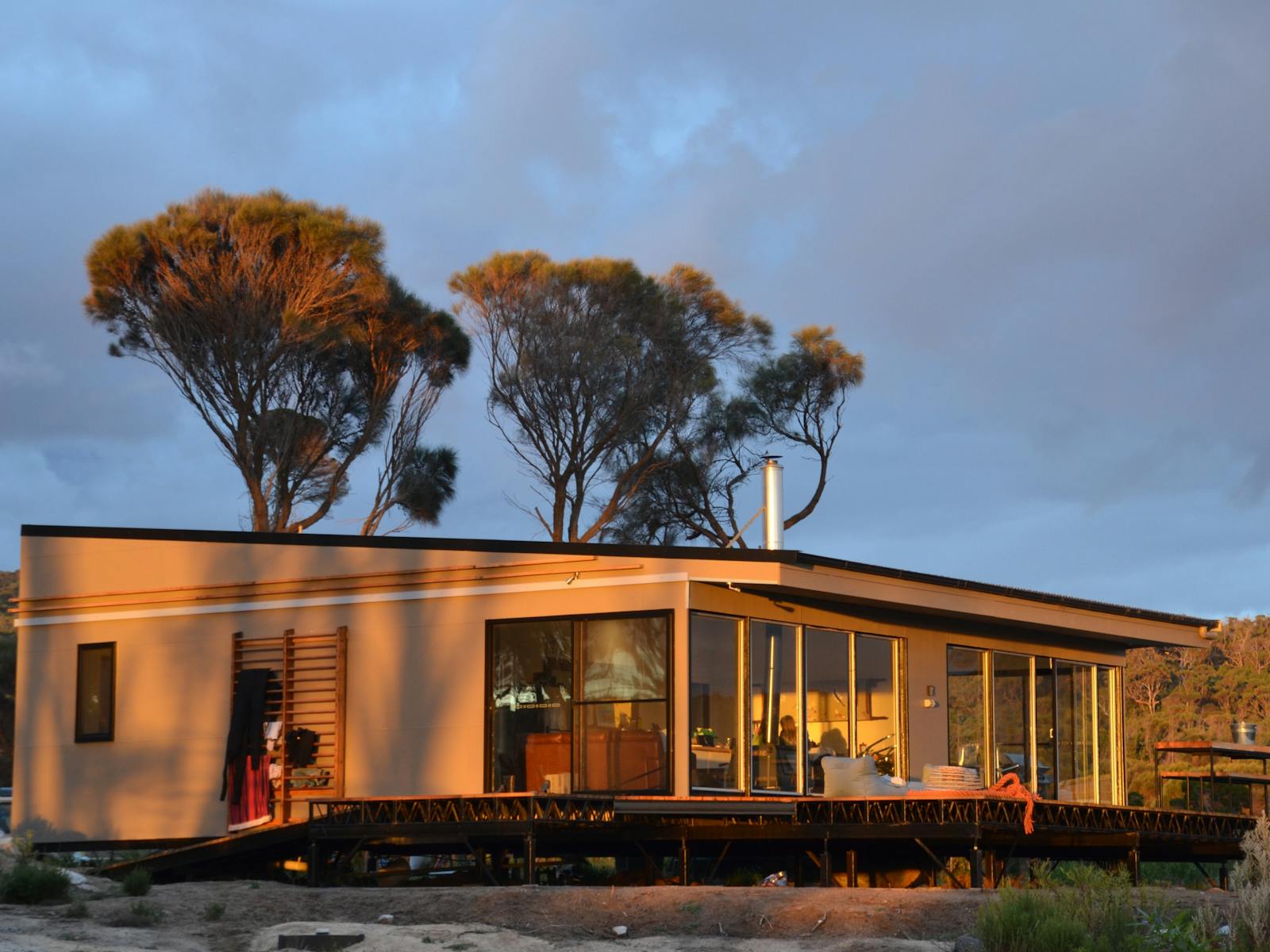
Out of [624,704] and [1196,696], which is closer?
[624,704]

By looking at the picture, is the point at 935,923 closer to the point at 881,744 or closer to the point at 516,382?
the point at 881,744

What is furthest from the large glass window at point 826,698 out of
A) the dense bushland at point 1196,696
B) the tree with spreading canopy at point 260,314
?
the dense bushland at point 1196,696

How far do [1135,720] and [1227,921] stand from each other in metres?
28.6

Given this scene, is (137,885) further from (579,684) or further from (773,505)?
(773,505)

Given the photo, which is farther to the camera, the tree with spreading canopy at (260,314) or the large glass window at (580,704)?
the tree with spreading canopy at (260,314)

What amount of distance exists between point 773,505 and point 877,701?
7.09 feet

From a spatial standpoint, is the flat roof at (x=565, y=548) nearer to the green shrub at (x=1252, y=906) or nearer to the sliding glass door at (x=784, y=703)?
the sliding glass door at (x=784, y=703)

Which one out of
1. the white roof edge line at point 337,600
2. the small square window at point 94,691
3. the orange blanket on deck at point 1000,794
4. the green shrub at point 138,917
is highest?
the white roof edge line at point 337,600

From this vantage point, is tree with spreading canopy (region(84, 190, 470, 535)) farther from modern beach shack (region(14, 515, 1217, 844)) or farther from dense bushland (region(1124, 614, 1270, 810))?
dense bushland (region(1124, 614, 1270, 810))

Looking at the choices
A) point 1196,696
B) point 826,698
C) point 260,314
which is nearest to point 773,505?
point 826,698

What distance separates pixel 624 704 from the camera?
13.3 m

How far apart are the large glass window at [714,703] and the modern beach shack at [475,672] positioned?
0.02 metres

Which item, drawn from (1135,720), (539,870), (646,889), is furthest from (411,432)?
(1135,720)

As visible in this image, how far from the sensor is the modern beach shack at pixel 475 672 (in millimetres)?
13297
